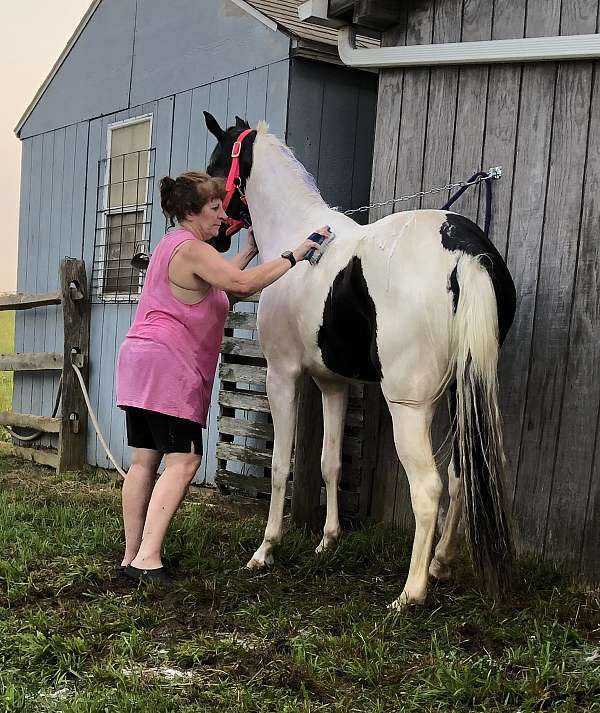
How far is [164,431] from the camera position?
13.7ft

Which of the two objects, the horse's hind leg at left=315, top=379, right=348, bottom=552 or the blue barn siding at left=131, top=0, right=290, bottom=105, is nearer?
the horse's hind leg at left=315, top=379, right=348, bottom=552

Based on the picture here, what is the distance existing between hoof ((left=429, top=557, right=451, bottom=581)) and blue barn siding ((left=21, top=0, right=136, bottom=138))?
576 cm

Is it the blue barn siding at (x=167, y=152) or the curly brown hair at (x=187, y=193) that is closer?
the curly brown hair at (x=187, y=193)

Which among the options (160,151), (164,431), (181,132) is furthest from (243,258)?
(160,151)

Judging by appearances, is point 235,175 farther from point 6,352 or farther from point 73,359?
point 6,352

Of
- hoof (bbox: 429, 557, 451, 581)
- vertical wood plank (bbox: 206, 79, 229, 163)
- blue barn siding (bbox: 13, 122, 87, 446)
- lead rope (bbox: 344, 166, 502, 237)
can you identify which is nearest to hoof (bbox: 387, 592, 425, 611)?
hoof (bbox: 429, 557, 451, 581)

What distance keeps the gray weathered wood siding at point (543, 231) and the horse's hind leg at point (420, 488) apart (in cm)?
93

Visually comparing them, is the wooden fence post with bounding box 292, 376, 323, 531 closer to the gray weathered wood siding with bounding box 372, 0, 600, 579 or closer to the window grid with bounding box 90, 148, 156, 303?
the gray weathered wood siding with bounding box 372, 0, 600, 579

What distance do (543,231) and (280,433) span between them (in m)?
1.77

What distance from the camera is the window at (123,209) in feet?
25.9

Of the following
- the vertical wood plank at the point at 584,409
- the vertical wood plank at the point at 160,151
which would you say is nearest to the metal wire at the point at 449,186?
the vertical wood plank at the point at 584,409

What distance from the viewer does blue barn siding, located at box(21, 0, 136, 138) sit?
8.21m

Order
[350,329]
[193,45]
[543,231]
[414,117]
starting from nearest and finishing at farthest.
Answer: [350,329] → [543,231] → [414,117] → [193,45]

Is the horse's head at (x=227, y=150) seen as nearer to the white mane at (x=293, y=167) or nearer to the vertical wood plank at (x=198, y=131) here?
the white mane at (x=293, y=167)
